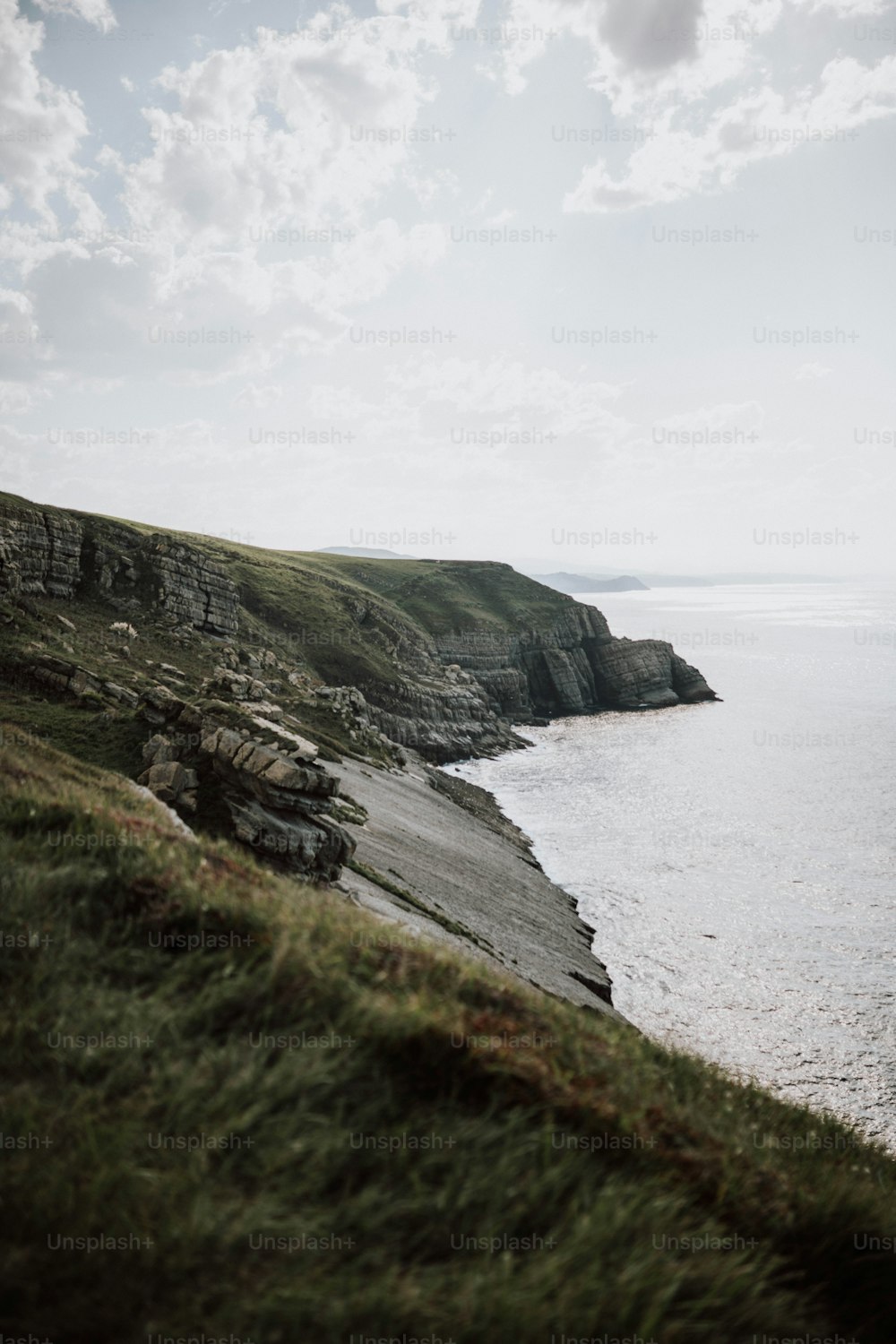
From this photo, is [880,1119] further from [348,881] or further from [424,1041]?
[424,1041]

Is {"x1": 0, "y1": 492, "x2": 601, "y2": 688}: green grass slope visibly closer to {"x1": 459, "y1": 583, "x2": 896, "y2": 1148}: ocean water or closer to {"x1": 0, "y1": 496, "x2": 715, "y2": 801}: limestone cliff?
{"x1": 0, "y1": 496, "x2": 715, "y2": 801}: limestone cliff

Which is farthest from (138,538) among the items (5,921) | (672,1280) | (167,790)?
(672,1280)

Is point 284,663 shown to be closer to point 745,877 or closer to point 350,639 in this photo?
point 350,639

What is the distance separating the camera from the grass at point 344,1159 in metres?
3.12

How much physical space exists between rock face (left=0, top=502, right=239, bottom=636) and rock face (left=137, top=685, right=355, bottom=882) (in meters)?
27.9

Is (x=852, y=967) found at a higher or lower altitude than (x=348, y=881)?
lower

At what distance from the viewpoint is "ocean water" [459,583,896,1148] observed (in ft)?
82.5

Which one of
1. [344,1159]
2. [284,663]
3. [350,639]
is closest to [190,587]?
[284,663]

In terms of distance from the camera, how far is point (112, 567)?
58562 millimetres

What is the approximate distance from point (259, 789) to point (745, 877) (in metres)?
34.8

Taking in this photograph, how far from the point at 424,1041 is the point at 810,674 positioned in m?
152

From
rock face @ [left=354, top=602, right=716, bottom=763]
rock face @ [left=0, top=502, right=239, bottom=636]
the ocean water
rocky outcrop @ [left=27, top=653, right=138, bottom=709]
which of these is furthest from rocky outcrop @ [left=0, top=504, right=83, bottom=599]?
rock face @ [left=354, top=602, right=716, bottom=763]

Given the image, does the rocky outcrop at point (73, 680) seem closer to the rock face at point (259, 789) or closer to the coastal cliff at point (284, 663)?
the coastal cliff at point (284, 663)

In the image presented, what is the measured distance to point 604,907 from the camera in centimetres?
3709
